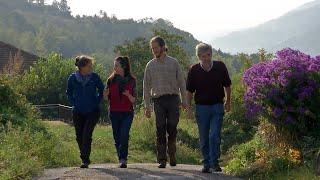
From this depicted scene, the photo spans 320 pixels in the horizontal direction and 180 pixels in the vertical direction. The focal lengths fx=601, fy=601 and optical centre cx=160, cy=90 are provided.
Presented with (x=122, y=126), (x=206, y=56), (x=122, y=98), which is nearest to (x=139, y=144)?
(x=122, y=126)

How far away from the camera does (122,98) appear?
366 inches

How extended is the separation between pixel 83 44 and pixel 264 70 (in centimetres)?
15915

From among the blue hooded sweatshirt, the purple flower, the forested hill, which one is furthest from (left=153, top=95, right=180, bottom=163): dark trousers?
the forested hill

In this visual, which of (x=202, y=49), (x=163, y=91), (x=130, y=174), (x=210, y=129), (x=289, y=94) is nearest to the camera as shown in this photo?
(x=130, y=174)

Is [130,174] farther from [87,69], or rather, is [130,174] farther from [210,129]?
[87,69]

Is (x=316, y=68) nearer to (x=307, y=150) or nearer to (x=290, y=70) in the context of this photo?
(x=290, y=70)

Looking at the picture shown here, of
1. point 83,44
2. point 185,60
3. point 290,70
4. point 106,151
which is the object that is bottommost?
point 106,151

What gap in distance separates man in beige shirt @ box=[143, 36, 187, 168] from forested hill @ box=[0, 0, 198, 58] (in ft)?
455

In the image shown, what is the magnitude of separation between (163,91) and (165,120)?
0.47m

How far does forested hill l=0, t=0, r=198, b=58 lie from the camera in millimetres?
154125

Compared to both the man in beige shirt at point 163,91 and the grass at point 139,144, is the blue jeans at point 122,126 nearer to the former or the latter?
the man in beige shirt at point 163,91

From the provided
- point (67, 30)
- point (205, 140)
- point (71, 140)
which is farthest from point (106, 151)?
point (67, 30)

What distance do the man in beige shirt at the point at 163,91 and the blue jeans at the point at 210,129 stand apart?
0.36 m

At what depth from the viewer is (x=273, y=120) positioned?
8.55 metres
